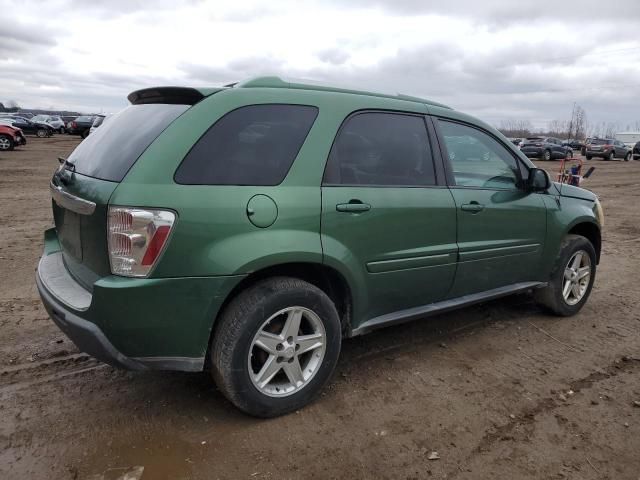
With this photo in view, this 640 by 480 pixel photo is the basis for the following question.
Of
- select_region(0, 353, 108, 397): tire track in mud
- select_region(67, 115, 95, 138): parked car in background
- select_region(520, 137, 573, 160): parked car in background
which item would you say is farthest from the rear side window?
select_region(67, 115, 95, 138): parked car in background

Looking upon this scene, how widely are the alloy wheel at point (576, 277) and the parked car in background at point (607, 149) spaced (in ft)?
119

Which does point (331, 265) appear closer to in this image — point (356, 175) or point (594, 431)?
point (356, 175)

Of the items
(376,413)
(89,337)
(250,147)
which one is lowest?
(376,413)

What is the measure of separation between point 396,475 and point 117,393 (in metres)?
1.74

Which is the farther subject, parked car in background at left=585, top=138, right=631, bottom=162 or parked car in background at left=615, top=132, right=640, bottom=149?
parked car in background at left=615, top=132, right=640, bottom=149

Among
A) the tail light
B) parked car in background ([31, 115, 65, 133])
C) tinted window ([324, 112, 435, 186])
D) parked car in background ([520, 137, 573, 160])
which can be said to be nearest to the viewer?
the tail light

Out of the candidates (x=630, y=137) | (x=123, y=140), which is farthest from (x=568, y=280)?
(x=630, y=137)

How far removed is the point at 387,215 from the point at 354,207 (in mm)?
261

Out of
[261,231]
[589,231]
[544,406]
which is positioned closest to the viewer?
[261,231]

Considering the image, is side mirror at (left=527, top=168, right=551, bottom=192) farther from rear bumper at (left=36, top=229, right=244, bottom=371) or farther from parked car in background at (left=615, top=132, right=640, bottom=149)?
parked car in background at (left=615, top=132, right=640, bottom=149)

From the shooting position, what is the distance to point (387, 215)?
10.5 feet

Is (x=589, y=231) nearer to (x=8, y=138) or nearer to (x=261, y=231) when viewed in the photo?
(x=261, y=231)

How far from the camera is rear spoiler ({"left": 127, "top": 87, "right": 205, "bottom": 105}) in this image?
110 inches

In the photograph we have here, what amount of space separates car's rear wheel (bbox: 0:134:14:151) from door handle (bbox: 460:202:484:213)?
79.2ft
